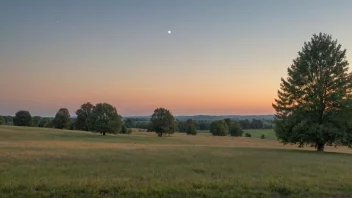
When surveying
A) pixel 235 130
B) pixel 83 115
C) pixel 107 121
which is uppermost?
pixel 83 115

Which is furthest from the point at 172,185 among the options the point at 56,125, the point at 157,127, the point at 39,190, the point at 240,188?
the point at 56,125

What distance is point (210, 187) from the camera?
380 inches

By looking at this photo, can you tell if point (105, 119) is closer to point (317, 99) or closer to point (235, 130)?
point (317, 99)

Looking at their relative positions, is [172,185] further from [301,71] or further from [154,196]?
[301,71]

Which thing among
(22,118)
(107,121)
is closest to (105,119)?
(107,121)

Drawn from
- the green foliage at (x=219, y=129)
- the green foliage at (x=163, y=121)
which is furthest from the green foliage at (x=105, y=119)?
the green foliage at (x=219, y=129)

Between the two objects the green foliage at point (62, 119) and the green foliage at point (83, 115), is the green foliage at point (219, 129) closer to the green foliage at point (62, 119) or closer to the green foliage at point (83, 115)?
the green foliage at point (83, 115)

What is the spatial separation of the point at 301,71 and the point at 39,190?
2986 centimetres

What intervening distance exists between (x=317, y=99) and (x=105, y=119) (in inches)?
1902

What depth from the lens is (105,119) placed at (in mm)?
67750

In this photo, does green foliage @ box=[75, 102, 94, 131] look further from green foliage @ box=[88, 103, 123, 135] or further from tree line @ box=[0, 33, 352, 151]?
tree line @ box=[0, 33, 352, 151]

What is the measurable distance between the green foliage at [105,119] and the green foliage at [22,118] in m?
59.2

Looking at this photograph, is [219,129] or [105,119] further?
[219,129]

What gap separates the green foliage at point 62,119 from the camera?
107m
